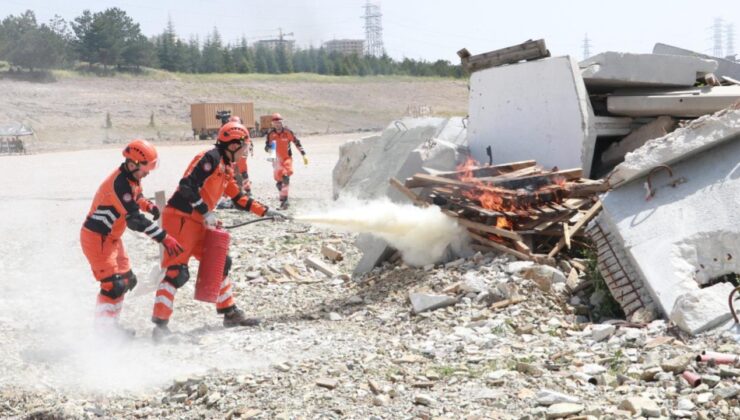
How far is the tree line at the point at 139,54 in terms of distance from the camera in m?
56.6

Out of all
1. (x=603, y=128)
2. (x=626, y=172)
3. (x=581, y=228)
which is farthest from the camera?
(x=603, y=128)

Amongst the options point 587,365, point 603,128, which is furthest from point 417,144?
point 587,365

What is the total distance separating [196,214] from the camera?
22.6 ft

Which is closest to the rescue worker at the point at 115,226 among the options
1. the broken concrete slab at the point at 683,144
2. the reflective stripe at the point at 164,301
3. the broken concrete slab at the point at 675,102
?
the reflective stripe at the point at 164,301

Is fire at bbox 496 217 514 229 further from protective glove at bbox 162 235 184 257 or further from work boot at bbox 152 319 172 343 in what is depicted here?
work boot at bbox 152 319 172 343

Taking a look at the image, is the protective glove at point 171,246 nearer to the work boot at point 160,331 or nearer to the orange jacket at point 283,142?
the work boot at point 160,331

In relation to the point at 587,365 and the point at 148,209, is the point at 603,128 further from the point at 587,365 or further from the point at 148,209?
the point at 148,209

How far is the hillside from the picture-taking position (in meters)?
44.9

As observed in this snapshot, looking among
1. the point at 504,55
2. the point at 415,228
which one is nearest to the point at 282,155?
the point at 504,55

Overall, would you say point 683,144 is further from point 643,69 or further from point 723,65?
point 723,65

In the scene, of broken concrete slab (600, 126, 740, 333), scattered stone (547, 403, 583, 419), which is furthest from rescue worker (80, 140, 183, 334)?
broken concrete slab (600, 126, 740, 333)

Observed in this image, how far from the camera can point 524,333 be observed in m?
6.02

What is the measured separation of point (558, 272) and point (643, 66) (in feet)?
12.8

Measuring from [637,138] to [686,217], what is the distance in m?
3.21
